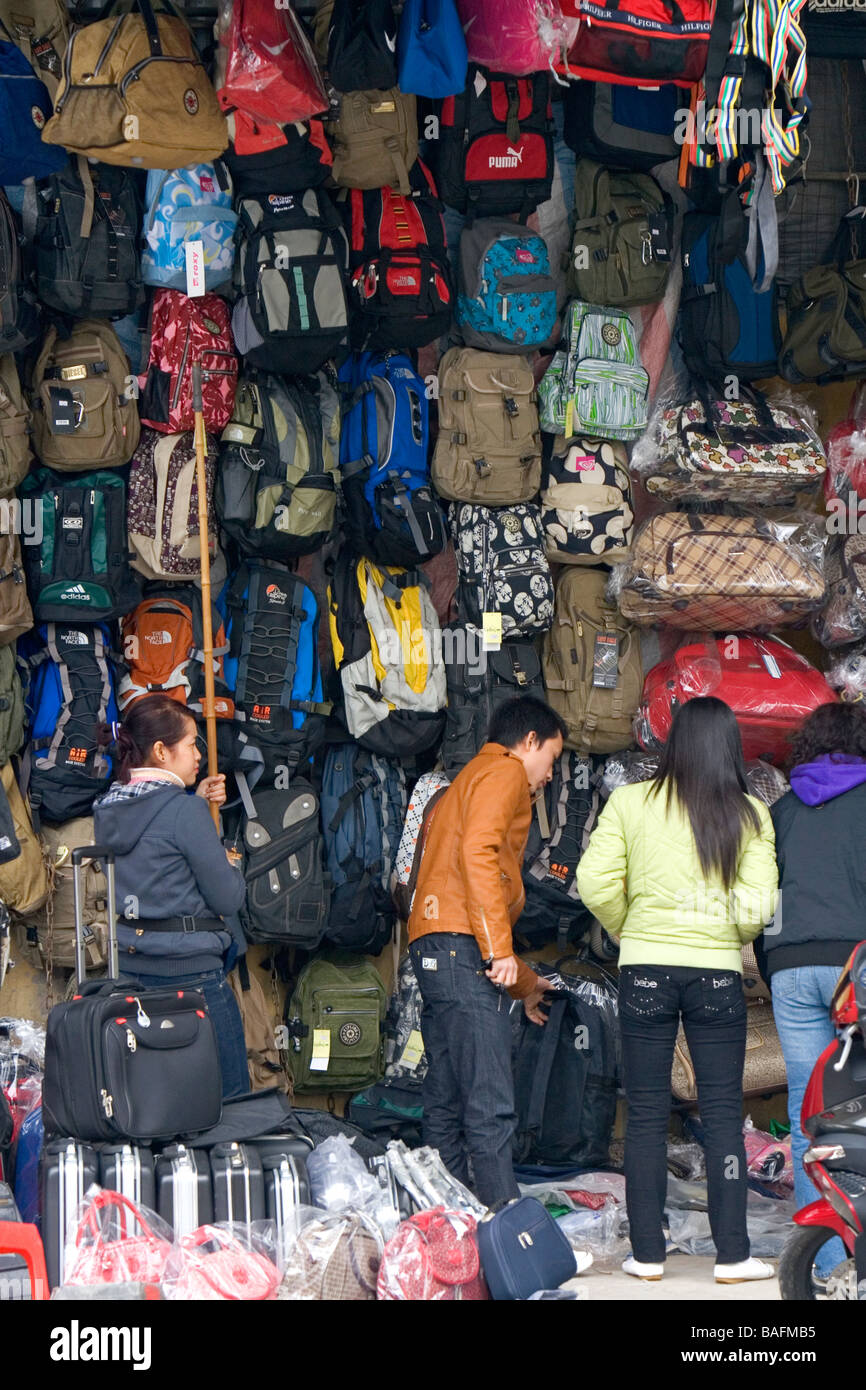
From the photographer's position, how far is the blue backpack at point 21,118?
19.4ft

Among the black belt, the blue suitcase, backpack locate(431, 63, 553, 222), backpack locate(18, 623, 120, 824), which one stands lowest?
the blue suitcase

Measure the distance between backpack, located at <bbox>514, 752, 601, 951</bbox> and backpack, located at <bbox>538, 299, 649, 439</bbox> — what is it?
1.33 m

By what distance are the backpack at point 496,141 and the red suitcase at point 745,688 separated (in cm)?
194

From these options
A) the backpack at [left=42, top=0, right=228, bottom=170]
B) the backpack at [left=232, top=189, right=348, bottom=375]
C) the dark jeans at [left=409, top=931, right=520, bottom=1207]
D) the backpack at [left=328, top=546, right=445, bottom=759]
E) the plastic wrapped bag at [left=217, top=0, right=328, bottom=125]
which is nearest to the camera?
the dark jeans at [left=409, top=931, right=520, bottom=1207]

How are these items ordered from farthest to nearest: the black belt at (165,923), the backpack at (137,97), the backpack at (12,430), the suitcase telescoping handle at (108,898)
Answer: the backpack at (12,430) → the backpack at (137,97) → the black belt at (165,923) → the suitcase telescoping handle at (108,898)

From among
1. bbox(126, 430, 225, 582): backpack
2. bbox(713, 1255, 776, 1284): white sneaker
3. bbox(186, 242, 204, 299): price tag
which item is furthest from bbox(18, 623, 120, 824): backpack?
bbox(713, 1255, 776, 1284): white sneaker

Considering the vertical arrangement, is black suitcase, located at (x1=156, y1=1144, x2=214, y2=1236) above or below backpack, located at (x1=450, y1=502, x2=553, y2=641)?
below

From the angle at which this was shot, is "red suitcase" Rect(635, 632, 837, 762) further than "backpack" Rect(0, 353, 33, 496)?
Yes

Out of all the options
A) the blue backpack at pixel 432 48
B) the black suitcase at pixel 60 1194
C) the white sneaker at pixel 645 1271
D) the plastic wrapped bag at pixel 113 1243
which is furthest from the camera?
the blue backpack at pixel 432 48

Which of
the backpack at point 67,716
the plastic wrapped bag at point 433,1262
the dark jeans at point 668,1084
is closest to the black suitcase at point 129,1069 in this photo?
the plastic wrapped bag at point 433,1262

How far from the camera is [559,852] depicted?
22.5 ft

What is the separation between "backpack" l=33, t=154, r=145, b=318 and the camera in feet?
20.6

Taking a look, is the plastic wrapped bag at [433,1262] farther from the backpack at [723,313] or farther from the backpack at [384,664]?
the backpack at [723,313]

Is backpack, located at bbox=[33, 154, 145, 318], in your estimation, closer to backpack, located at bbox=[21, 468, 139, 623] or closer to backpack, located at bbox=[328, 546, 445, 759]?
backpack, located at bbox=[21, 468, 139, 623]
